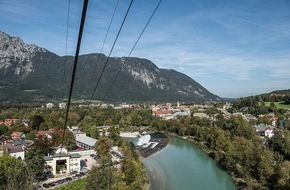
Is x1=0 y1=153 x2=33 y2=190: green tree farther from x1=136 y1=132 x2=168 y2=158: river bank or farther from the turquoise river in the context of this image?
x1=136 y1=132 x2=168 y2=158: river bank

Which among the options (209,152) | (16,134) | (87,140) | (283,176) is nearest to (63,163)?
(87,140)

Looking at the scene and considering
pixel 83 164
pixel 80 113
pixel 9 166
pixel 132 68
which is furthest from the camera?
pixel 132 68

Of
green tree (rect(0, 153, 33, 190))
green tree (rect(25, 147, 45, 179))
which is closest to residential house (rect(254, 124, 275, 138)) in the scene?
green tree (rect(25, 147, 45, 179))

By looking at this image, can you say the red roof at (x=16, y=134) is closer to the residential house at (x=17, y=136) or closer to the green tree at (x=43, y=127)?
the residential house at (x=17, y=136)

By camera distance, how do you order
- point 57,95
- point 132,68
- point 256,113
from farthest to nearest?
point 132,68 < point 57,95 < point 256,113

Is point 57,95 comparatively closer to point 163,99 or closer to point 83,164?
point 163,99

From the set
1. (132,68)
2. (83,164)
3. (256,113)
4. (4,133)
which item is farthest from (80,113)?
(132,68)
